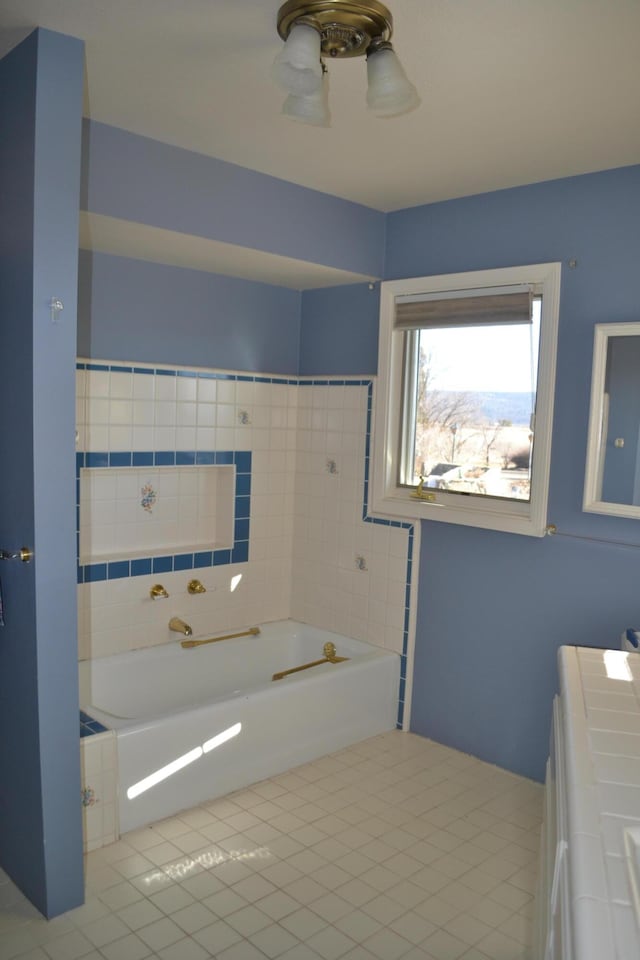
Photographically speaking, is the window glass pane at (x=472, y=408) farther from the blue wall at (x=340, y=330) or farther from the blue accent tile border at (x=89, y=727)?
the blue accent tile border at (x=89, y=727)

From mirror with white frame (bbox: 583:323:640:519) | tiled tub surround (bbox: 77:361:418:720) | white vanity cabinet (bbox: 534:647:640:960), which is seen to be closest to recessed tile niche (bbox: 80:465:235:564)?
tiled tub surround (bbox: 77:361:418:720)

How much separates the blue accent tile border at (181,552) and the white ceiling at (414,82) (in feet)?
4.24

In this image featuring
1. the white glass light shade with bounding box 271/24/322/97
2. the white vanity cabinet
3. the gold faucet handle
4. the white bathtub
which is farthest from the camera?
the gold faucet handle

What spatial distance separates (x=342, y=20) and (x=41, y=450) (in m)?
1.31

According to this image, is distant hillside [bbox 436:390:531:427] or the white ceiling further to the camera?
distant hillside [bbox 436:390:531:427]

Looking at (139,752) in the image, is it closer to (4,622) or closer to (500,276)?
(4,622)

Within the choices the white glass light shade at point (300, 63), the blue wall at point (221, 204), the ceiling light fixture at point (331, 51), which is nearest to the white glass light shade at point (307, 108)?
the ceiling light fixture at point (331, 51)

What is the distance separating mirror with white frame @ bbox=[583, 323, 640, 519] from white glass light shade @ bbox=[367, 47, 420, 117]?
52.1 inches

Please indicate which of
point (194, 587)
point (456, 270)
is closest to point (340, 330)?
point (456, 270)

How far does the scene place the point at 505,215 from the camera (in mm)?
3152

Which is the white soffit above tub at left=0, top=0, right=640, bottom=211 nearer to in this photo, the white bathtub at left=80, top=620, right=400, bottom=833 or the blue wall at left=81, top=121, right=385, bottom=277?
the blue wall at left=81, top=121, right=385, bottom=277

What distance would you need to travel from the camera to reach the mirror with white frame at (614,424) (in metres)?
2.76

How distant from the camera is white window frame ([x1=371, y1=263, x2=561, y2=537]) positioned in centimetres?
299

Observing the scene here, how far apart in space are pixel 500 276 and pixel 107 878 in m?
2.60
